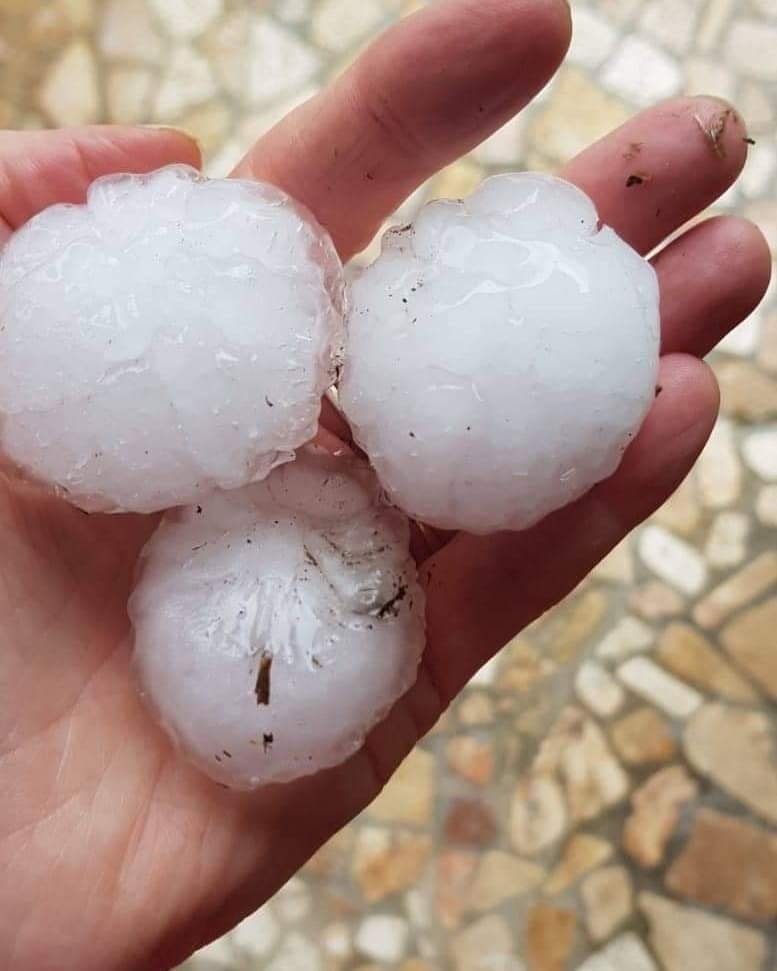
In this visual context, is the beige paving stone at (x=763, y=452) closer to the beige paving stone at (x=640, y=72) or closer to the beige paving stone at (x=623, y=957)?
the beige paving stone at (x=640, y=72)

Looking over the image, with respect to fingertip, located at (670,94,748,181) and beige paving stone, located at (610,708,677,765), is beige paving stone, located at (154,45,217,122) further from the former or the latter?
beige paving stone, located at (610,708,677,765)

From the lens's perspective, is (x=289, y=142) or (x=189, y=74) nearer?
(x=289, y=142)

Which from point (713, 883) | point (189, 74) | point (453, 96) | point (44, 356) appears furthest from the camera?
point (189, 74)

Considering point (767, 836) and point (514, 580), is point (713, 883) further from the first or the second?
point (514, 580)

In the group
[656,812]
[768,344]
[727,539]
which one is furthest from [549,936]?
[768,344]

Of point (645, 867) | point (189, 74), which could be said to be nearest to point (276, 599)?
point (645, 867)

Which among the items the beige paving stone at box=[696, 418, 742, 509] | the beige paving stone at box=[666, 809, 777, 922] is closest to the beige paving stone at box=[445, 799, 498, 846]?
the beige paving stone at box=[666, 809, 777, 922]

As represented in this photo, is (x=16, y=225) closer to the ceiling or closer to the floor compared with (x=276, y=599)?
closer to the ceiling
